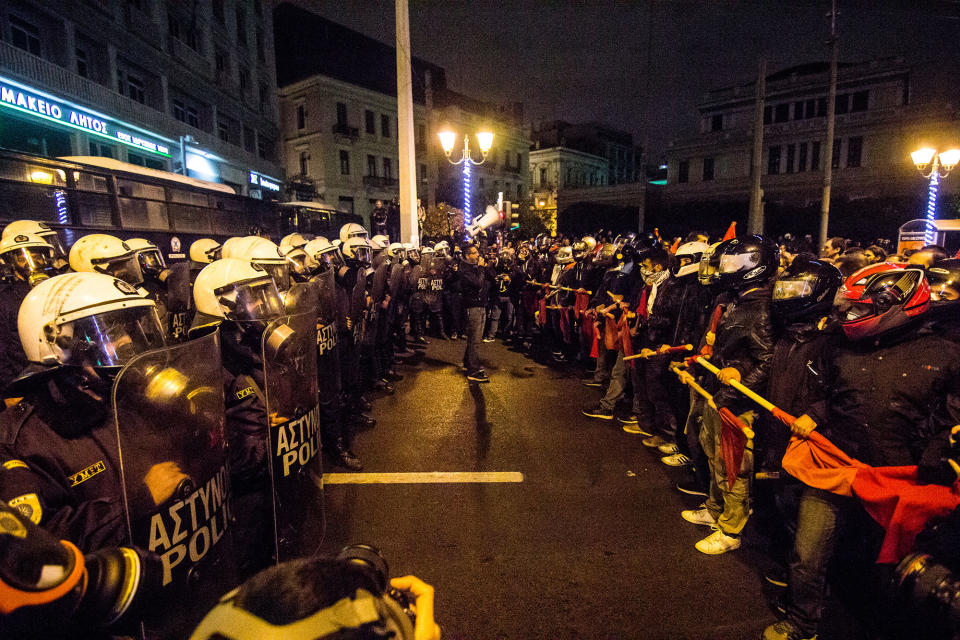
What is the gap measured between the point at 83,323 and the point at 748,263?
4.48 meters

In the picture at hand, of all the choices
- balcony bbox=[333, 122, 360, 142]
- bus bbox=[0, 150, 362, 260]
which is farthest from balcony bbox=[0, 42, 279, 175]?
balcony bbox=[333, 122, 360, 142]

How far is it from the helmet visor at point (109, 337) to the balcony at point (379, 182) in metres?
41.2

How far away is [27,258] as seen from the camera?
5262mm

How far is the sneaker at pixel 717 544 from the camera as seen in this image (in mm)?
3488

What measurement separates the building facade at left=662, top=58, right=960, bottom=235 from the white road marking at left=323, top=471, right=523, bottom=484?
1349 inches

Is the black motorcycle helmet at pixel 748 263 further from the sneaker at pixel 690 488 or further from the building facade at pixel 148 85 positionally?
the building facade at pixel 148 85

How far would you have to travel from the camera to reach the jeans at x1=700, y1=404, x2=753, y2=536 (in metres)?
3.53

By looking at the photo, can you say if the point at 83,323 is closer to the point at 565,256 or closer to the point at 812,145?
the point at 565,256

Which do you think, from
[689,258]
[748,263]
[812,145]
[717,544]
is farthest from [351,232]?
[812,145]

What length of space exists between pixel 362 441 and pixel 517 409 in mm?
2139

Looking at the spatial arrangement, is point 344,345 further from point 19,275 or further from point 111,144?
point 111,144

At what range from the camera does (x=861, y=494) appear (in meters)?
2.46

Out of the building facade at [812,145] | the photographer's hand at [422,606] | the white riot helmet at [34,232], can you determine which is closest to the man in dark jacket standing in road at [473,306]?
the white riot helmet at [34,232]

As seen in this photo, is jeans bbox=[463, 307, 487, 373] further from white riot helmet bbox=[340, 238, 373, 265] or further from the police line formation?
the police line formation
